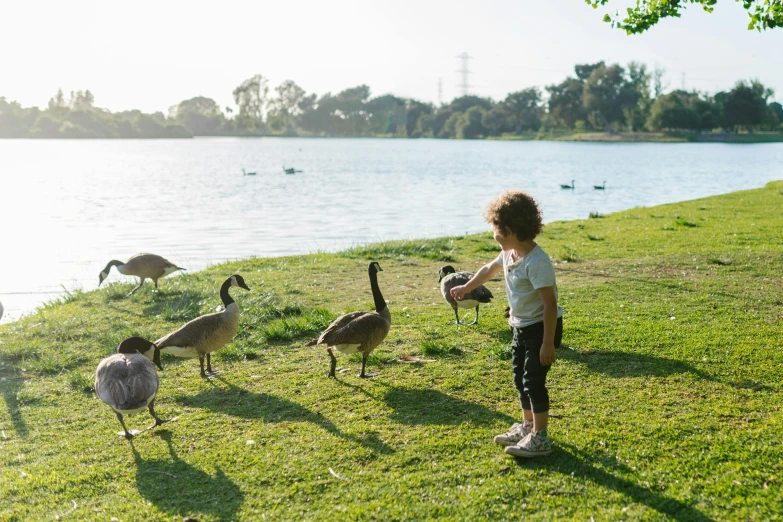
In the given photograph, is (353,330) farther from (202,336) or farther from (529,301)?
(529,301)

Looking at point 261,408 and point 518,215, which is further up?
point 518,215

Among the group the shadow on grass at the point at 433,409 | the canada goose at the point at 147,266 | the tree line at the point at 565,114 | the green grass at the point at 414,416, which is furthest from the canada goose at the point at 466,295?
the tree line at the point at 565,114

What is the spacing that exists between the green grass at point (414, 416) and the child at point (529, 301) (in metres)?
0.39

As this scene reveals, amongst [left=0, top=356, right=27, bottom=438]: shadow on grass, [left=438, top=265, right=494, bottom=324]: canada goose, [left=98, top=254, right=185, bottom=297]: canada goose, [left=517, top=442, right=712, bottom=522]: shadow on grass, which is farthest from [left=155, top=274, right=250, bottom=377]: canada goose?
[left=98, top=254, right=185, bottom=297]: canada goose

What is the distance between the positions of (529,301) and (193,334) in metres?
4.29

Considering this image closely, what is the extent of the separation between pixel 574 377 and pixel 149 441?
4551 mm

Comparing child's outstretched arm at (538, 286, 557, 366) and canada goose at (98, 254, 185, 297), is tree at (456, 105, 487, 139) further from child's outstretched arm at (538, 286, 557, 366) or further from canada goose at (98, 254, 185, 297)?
child's outstretched arm at (538, 286, 557, 366)

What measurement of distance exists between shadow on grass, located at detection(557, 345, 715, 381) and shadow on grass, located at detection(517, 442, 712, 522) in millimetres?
2118

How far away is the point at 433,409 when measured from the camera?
6.35 meters

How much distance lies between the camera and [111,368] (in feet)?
19.2

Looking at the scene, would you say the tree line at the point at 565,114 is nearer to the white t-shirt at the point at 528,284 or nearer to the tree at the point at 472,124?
the tree at the point at 472,124

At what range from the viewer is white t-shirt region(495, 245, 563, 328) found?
15.7 ft

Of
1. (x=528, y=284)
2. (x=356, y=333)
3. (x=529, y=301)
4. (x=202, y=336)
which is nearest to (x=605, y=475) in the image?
(x=529, y=301)

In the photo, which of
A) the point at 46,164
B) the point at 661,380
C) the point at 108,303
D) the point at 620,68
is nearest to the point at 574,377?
the point at 661,380
